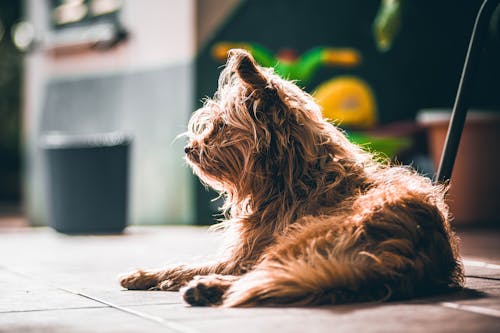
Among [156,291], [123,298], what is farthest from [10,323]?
[156,291]

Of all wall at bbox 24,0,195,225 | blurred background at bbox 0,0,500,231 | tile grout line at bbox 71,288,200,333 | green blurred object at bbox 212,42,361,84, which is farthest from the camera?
wall at bbox 24,0,195,225

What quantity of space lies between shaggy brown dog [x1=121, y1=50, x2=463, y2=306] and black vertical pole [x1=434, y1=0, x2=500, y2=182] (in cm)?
56

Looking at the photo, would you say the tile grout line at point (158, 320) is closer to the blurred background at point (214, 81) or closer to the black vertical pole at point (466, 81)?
the black vertical pole at point (466, 81)

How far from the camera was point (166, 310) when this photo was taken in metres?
3.93

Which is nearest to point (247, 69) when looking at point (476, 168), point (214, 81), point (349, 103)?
point (476, 168)

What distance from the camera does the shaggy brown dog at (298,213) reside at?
392 cm

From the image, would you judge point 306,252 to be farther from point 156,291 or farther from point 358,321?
point 156,291

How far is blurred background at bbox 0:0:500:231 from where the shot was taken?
10508 millimetres

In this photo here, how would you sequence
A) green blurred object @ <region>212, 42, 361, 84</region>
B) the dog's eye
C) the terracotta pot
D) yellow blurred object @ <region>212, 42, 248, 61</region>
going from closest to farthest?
the dog's eye < the terracotta pot < green blurred object @ <region>212, 42, 361, 84</region> < yellow blurred object @ <region>212, 42, 248, 61</region>

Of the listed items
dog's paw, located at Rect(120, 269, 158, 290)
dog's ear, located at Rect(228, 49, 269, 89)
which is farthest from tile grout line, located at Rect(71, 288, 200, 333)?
dog's ear, located at Rect(228, 49, 269, 89)

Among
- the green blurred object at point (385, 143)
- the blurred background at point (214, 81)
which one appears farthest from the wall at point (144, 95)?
the green blurred object at point (385, 143)

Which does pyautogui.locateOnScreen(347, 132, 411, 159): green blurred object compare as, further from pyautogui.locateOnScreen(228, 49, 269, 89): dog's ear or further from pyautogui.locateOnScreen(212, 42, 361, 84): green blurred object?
pyautogui.locateOnScreen(228, 49, 269, 89): dog's ear

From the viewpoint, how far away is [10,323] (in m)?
3.66

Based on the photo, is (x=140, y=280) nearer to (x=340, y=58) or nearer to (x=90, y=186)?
(x=90, y=186)
